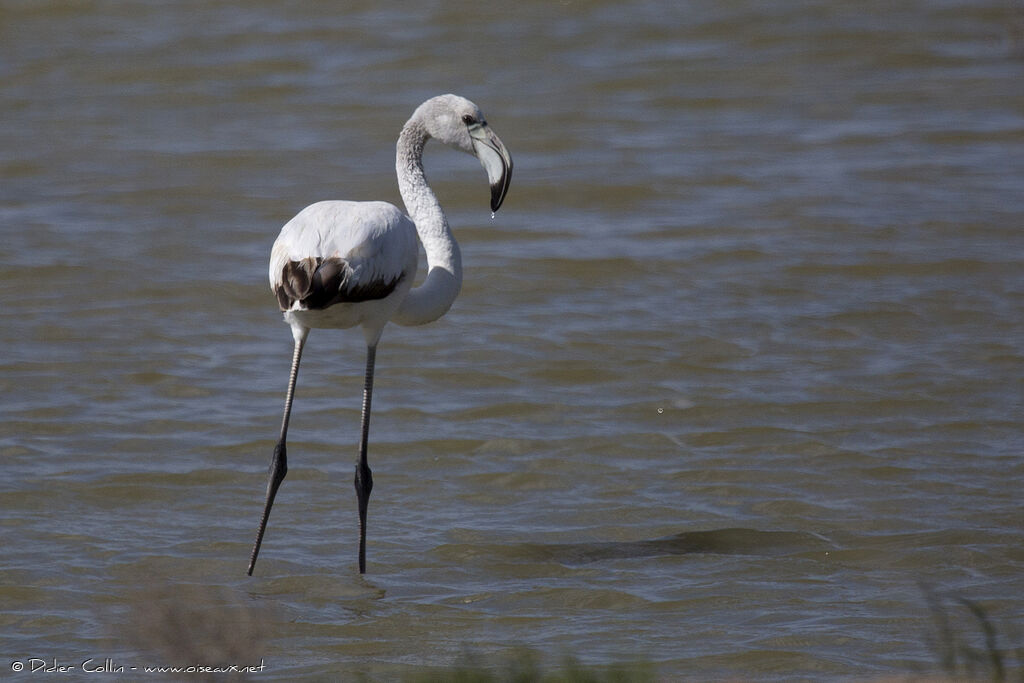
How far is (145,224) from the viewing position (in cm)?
1062

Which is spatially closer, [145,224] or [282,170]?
[145,224]

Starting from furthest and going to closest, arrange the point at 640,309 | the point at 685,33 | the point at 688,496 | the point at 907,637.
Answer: the point at 685,33, the point at 640,309, the point at 688,496, the point at 907,637

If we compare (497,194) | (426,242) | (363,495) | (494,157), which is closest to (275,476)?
(363,495)

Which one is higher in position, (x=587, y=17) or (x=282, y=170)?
(x=587, y=17)

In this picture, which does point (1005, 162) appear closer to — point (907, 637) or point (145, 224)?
point (145, 224)

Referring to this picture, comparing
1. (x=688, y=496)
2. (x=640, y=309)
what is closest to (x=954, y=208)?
(x=640, y=309)

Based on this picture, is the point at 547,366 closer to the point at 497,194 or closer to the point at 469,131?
the point at 497,194

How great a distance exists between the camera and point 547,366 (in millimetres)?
8227

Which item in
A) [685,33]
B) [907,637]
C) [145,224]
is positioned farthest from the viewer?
[685,33]

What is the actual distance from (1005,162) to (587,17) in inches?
249

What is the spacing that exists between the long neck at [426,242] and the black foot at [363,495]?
0.62 meters

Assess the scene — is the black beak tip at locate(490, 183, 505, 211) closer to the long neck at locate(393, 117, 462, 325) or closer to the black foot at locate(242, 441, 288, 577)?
the long neck at locate(393, 117, 462, 325)

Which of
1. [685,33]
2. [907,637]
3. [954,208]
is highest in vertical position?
[685,33]

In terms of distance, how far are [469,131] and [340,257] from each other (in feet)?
3.43
